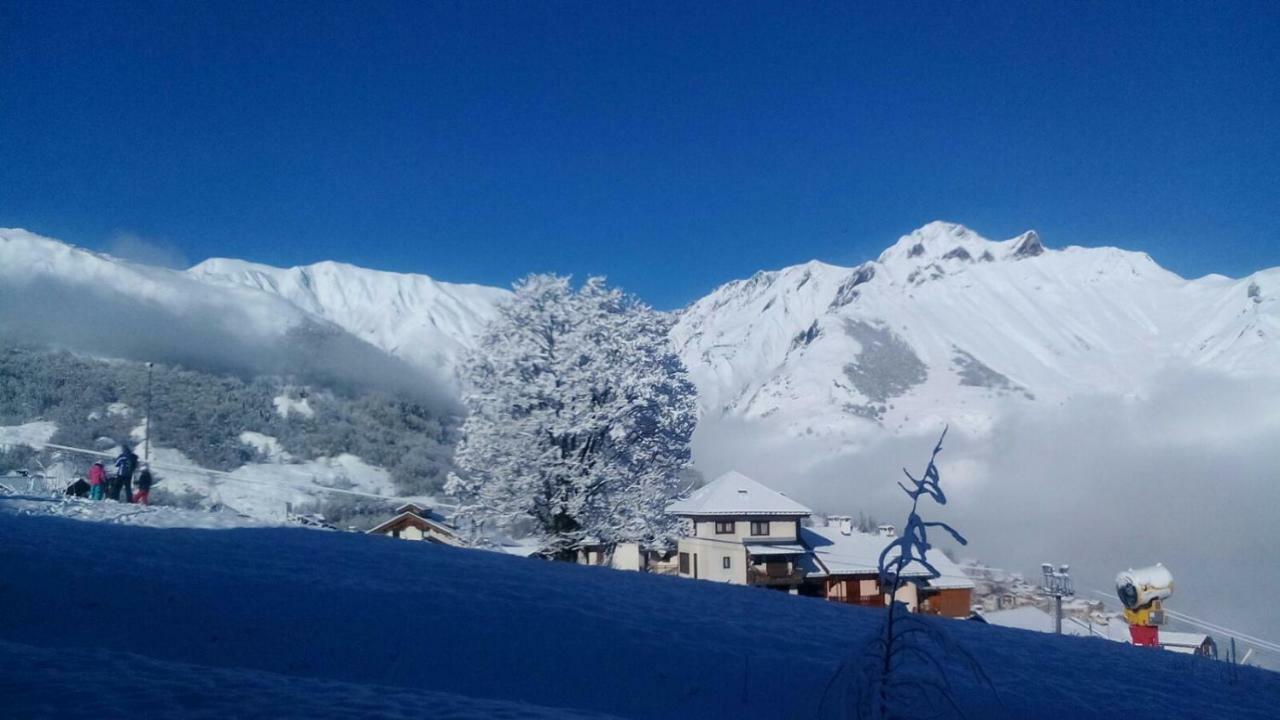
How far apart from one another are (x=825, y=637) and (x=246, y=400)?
43.0 meters

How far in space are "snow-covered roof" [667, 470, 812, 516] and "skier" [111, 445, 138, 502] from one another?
18.8 metres

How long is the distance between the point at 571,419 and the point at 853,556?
2231 centimetres

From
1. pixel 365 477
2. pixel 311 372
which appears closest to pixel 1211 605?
pixel 365 477

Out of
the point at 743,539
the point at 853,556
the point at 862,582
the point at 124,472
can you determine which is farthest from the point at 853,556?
the point at 124,472

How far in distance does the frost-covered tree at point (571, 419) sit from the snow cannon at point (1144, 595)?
1115 centimetres

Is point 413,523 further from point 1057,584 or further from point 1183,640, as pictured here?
point 1183,640

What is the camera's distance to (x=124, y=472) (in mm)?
18484

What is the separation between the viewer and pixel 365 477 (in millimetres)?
38781

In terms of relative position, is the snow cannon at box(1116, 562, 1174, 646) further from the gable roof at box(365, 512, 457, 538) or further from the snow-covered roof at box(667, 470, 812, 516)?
the gable roof at box(365, 512, 457, 538)

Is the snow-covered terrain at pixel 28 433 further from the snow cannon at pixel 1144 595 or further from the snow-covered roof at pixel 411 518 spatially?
the snow cannon at pixel 1144 595

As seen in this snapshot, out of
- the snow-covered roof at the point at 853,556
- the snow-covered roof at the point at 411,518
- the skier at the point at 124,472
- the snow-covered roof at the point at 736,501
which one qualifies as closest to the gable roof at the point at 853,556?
the snow-covered roof at the point at 853,556

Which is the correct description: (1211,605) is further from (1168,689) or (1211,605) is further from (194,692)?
(194,692)

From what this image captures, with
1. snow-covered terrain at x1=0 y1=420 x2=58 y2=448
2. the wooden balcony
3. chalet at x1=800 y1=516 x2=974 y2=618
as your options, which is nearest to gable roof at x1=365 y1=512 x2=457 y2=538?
the wooden balcony

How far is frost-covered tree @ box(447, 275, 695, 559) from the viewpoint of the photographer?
17.3 meters
